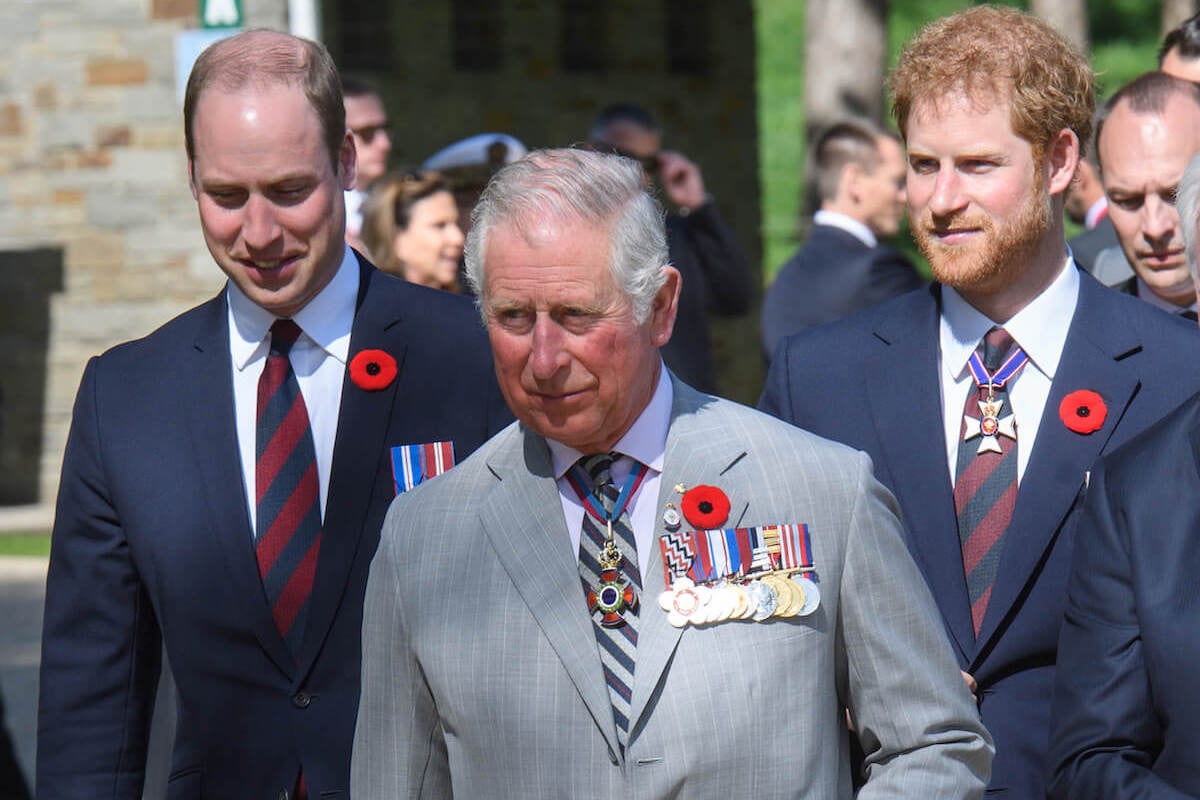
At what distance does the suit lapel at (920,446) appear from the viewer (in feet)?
11.4

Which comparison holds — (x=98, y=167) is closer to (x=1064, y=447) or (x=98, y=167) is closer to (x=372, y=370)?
(x=372, y=370)

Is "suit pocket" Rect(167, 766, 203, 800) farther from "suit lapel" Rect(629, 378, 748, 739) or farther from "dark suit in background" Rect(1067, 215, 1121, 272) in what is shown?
"dark suit in background" Rect(1067, 215, 1121, 272)

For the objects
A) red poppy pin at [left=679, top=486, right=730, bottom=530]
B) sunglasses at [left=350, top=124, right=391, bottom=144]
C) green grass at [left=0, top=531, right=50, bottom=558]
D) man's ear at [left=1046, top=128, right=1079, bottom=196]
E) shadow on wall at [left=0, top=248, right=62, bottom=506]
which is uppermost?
man's ear at [left=1046, top=128, right=1079, bottom=196]

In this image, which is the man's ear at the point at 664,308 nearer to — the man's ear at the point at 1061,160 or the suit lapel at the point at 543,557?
the suit lapel at the point at 543,557

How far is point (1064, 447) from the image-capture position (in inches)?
136

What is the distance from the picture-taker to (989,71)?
3.54 meters

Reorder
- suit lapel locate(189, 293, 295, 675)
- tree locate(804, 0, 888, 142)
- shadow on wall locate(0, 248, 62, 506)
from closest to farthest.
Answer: suit lapel locate(189, 293, 295, 675) < shadow on wall locate(0, 248, 62, 506) < tree locate(804, 0, 888, 142)

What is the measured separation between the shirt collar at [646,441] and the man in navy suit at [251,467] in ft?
1.78

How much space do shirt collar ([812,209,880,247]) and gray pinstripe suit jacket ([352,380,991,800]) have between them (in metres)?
4.98

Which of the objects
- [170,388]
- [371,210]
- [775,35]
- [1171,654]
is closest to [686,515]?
[1171,654]

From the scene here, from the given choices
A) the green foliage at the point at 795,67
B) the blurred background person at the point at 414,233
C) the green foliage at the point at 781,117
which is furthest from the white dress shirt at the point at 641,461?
the green foliage at the point at 795,67

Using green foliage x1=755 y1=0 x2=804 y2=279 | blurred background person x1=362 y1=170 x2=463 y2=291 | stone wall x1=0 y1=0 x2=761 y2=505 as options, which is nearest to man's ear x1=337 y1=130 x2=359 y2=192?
blurred background person x1=362 y1=170 x2=463 y2=291

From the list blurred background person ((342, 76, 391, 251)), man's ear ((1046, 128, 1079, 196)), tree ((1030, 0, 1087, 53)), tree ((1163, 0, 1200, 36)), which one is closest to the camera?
man's ear ((1046, 128, 1079, 196))

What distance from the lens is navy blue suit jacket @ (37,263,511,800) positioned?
3.35 metres
